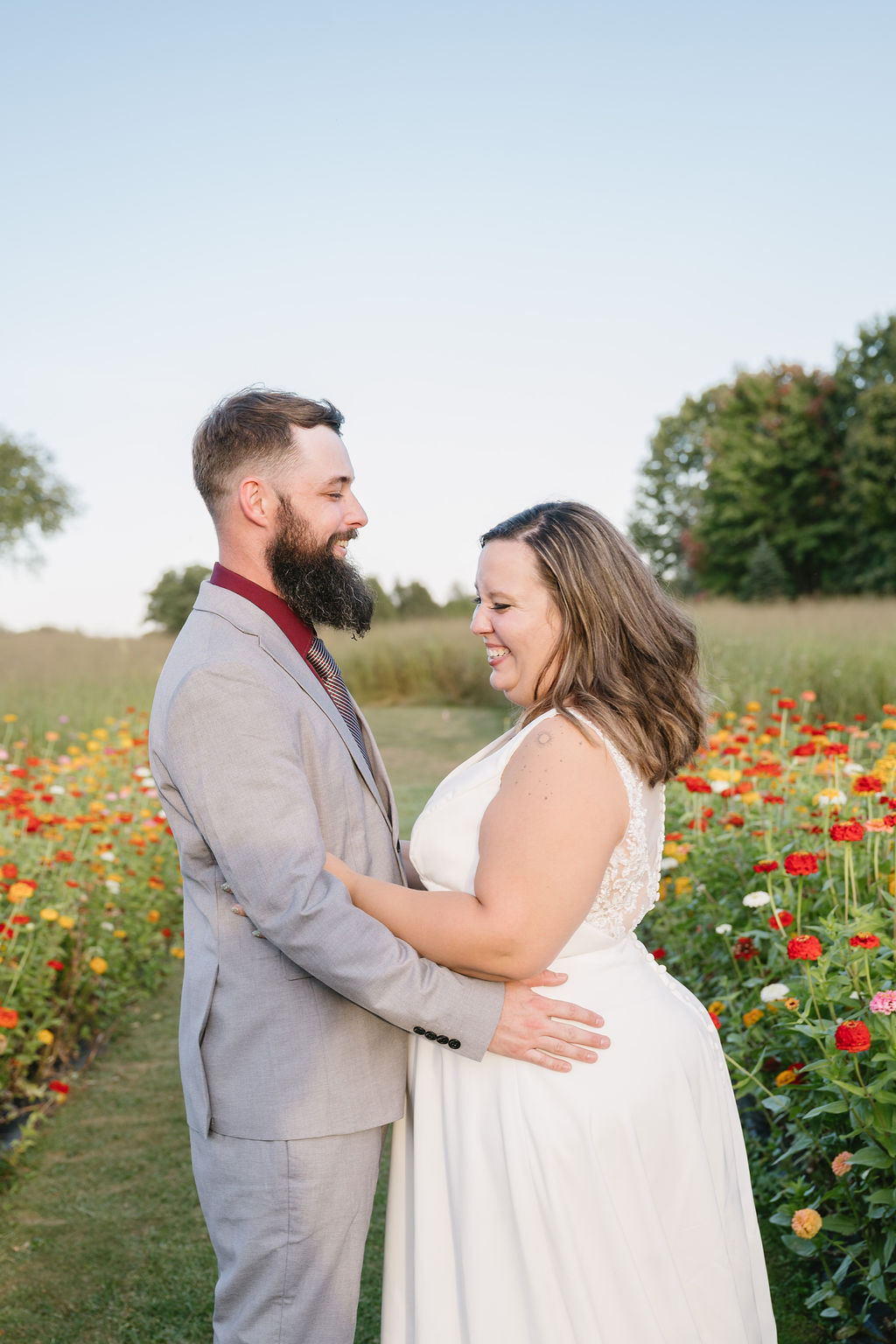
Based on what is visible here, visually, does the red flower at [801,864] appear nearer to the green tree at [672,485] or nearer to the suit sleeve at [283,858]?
the suit sleeve at [283,858]

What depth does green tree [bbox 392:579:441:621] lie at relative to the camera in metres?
24.5

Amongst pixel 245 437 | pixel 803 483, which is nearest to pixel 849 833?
pixel 245 437

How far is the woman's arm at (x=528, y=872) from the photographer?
1.72m

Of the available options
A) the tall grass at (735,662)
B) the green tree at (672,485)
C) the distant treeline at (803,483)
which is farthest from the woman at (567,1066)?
the green tree at (672,485)

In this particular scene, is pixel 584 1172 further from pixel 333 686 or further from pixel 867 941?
pixel 333 686

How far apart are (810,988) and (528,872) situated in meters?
1.15

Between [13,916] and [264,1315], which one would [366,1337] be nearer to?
[264,1315]

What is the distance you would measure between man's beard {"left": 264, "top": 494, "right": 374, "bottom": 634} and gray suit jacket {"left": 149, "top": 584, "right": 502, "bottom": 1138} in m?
0.12

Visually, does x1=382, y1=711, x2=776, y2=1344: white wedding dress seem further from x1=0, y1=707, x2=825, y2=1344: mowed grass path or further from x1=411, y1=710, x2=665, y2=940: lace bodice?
x1=0, y1=707, x2=825, y2=1344: mowed grass path

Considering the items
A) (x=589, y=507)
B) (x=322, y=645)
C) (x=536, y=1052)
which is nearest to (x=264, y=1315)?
(x=536, y=1052)

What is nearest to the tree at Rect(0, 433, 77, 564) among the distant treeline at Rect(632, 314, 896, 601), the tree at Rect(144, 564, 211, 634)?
the tree at Rect(144, 564, 211, 634)

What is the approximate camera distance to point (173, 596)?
78.9 feet

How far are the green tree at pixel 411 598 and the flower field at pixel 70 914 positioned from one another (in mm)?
17872

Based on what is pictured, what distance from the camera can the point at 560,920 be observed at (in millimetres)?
1749
